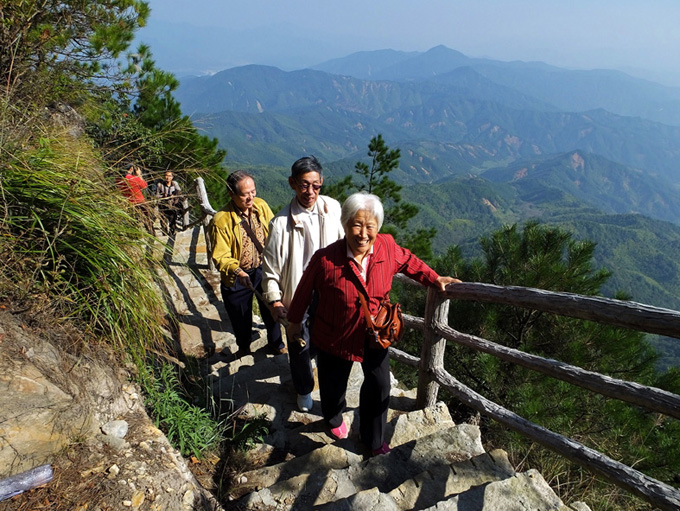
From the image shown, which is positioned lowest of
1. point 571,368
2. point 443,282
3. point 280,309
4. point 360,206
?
point 571,368

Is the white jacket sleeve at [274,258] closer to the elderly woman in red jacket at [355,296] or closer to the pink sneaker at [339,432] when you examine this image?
the elderly woman in red jacket at [355,296]

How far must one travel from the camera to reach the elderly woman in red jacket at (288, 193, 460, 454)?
217cm

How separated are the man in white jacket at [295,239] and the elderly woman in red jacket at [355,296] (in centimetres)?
33

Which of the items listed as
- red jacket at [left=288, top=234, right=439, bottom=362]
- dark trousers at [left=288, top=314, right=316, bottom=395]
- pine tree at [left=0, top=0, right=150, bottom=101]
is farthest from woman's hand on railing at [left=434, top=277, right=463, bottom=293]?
pine tree at [left=0, top=0, right=150, bottom=101]

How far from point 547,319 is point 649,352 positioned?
1.24 meters

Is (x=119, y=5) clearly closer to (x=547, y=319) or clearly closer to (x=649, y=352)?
(x=547, y=319)

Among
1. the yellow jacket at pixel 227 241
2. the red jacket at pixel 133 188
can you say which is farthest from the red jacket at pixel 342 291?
the red jacket at pixel 133 188

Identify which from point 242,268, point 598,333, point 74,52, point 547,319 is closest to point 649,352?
point 598,333

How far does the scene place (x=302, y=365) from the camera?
2.94 m

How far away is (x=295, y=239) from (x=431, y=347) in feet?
4.16

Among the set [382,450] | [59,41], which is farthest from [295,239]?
[59,41]

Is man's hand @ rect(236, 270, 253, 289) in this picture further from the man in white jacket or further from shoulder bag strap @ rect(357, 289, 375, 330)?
shoulder bag strap @ rect(357, 289, 375, 330)

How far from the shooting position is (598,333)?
521 centimetres

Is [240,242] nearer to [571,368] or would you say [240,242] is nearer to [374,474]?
[374,474]
